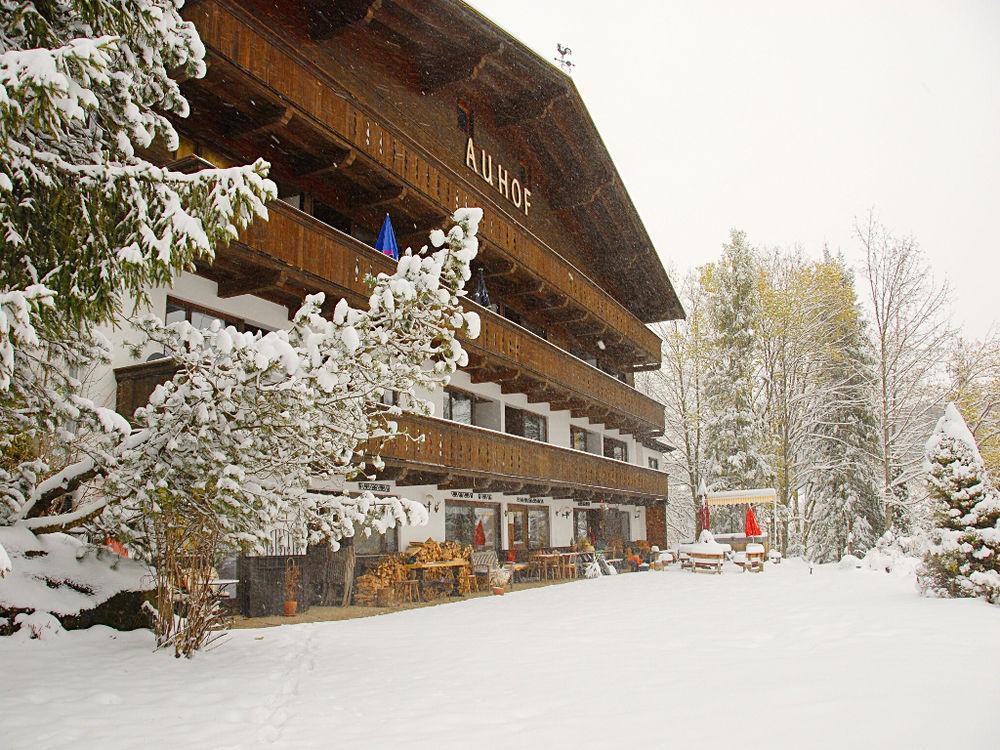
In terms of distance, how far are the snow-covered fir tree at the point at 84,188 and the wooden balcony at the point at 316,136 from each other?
4639 mm

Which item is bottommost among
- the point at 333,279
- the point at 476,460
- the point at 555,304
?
the point at 476,460

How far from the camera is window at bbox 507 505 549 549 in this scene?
933 inches

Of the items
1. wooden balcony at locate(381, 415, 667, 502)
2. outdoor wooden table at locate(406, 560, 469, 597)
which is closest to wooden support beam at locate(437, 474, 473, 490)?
wooden balcony at locate(381, 415, 667, 502)

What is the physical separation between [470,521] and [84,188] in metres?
16.1

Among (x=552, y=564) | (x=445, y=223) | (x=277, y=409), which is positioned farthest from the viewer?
(x=552, y=564)

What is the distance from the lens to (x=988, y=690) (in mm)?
6789

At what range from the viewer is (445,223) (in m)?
18.1

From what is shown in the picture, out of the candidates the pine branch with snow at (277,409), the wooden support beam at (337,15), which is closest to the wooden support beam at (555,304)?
the wooden support beam at (337,15)

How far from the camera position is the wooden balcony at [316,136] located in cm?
1210

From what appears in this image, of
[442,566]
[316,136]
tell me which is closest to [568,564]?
[442,566]

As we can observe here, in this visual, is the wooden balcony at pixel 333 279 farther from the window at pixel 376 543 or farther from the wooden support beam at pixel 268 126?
the window at pixel 376 543

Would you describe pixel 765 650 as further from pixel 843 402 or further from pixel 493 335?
pixel 843 402

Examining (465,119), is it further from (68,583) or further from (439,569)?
(68,583)

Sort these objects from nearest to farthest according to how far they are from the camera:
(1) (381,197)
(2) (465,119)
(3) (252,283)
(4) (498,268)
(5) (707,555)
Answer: (3) (252,283) → (1) (381,197) → (4) (498,268) → (2) (465,119) → (5) (707,555)
